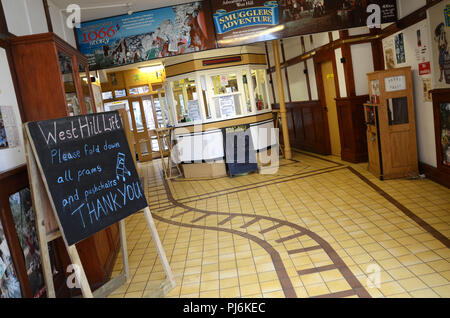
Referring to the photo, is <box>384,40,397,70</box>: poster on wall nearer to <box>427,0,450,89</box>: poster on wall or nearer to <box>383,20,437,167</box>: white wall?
<box>383,20,437,167</box>: white wall

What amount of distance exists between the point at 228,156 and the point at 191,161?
91 cm

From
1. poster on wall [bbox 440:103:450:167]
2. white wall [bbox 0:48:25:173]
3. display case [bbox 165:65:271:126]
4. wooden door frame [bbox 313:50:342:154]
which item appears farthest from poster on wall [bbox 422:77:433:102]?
white wall [bbox 0:48:25:173]

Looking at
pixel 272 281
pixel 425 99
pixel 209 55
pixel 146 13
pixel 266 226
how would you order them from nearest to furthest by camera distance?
pixel 272 281 < pixel 266 226 < pixel 425 99 < pixel 146 13 < pixel 209 55

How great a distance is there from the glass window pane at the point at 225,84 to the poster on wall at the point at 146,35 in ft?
8.04

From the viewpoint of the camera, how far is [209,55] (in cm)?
827

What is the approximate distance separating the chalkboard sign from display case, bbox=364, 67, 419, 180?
4055 mm

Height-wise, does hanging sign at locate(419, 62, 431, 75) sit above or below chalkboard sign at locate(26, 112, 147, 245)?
above

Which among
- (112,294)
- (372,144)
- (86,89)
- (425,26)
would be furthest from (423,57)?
(112,294)

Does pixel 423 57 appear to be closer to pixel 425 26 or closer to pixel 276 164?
pixel 425 26

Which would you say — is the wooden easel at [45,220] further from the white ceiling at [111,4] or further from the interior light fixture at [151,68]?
the interior light fixture at [151,68]

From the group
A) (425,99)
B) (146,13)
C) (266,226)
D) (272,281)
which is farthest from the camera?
(146,13)

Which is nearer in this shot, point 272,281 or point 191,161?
point 272,281

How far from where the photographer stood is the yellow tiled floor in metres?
3.13

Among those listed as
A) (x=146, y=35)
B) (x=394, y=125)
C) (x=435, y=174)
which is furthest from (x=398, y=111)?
(x=146, y=35)
